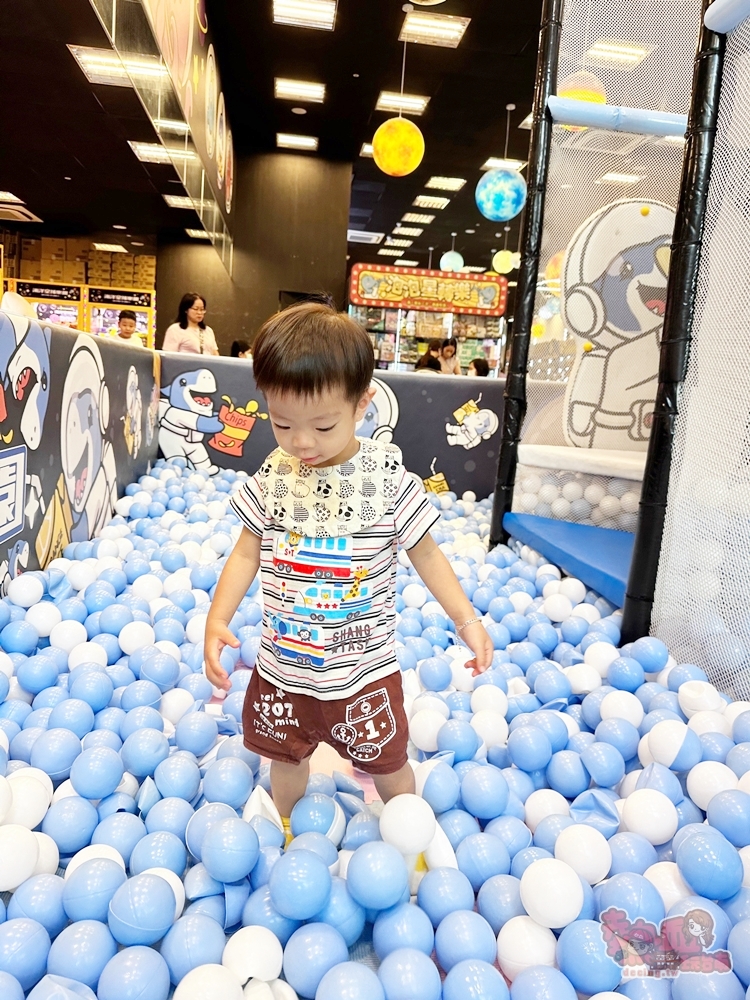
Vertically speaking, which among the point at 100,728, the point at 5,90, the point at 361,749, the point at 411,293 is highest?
the point at 5,90

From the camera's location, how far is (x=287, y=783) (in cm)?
116

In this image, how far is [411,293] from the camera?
955cm

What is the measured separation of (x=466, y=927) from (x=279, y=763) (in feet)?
1.20

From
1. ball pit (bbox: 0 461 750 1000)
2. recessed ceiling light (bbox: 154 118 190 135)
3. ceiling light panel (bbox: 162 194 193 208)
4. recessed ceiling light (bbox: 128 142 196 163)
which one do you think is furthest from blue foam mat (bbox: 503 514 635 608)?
ceiling light panel (bbox: 162 194 193 208)

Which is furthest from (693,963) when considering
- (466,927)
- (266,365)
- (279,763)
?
(266,365)

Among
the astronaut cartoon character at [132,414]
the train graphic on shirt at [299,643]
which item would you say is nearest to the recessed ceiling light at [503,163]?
the astronaut cartoon character at [132,414]

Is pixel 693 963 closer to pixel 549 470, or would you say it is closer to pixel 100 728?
pixel 100 728

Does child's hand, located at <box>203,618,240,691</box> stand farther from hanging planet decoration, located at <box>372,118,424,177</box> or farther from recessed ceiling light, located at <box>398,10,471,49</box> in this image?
recessed ceiling light, located at <box>398,10,471,49</box>

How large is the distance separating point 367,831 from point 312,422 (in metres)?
0.62

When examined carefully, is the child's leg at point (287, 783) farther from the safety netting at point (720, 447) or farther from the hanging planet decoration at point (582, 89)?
the hanging planet decoration at point (582, 89)

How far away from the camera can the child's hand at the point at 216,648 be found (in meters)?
1.06

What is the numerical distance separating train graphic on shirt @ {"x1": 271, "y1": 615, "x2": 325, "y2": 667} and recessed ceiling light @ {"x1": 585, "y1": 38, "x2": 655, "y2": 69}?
8.71 feet

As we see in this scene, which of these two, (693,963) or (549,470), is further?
Result: (549,470)

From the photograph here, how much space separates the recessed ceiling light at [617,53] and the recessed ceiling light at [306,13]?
11.2ft
